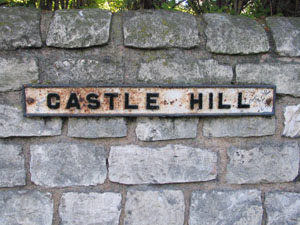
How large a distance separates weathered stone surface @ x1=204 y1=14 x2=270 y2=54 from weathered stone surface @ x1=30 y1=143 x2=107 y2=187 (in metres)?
0.78

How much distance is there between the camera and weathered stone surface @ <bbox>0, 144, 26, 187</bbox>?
1.46m

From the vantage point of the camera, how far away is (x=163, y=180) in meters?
1.54

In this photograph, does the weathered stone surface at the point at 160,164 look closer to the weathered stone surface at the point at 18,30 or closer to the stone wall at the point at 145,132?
the stone wall at the point at 145,132

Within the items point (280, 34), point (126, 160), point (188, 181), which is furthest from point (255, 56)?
point (126, 160)

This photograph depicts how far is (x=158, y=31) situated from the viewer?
1.45m

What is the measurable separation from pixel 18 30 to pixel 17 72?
0.19 metres

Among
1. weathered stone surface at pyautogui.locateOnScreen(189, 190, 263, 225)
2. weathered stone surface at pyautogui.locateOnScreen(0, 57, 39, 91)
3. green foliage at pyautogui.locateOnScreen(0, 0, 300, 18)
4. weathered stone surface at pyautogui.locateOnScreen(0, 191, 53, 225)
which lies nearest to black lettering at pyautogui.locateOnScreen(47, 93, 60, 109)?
weathered stone surface at pyautogui.locateOnScreen(0, 57, 39, 91)

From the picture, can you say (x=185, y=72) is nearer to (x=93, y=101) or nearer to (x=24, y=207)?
(x=93, y=101)

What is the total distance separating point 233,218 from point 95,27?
3.95 feet

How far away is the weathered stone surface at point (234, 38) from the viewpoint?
58.6 inches

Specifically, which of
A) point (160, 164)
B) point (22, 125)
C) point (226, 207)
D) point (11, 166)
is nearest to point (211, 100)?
point (160, 164)

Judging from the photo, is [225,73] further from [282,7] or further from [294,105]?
[282,7]

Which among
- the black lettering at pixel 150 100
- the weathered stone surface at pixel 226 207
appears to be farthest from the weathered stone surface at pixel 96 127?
the weathered stone surface at pixel 226 207

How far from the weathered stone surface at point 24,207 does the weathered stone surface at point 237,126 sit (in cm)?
88
